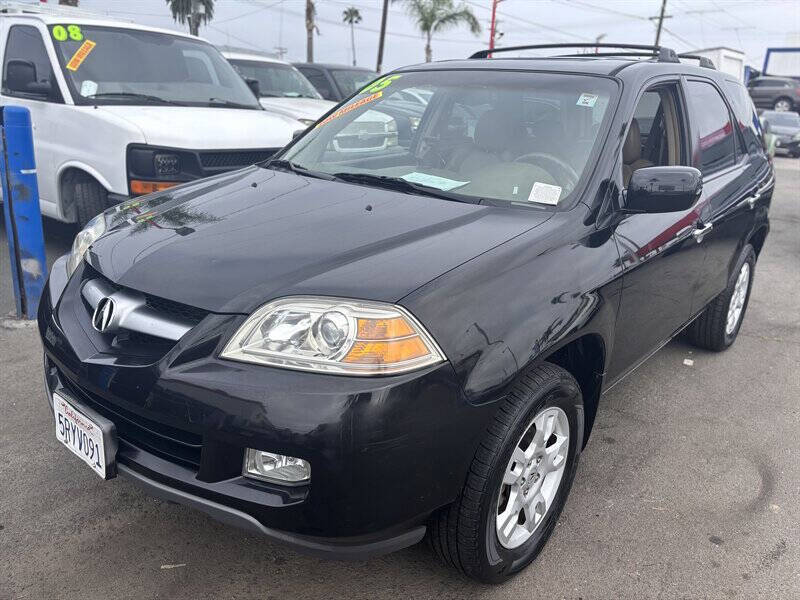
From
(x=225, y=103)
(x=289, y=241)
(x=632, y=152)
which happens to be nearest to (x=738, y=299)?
(x=632, y=152)

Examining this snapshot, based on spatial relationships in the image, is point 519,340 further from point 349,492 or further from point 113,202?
point 113,202

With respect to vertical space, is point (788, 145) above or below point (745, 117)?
below

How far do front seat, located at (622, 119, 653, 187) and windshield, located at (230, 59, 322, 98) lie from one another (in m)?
7.40

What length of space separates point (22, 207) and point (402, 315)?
333 centimetres

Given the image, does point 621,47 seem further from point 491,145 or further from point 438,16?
point 438,16

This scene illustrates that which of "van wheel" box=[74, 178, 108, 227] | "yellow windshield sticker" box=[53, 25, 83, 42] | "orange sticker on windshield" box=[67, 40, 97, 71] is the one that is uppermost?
"yellow windshield sticker" box=[53, 25, 83, 42]

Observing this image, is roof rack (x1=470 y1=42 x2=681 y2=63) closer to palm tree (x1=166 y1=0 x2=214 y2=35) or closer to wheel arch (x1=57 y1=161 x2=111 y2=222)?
wheel arch (x1=57 y1=161 x2=111 y2=222)

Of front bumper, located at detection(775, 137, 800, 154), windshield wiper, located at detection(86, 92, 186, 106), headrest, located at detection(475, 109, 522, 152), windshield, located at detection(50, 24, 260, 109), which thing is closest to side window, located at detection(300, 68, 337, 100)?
windshield, located at detection(50, 24, 260, 109)

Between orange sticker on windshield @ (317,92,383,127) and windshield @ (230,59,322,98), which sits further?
windshield @ (230,59,322,98)

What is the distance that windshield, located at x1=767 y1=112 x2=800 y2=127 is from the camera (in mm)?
20516

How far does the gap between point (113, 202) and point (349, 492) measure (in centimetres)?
399

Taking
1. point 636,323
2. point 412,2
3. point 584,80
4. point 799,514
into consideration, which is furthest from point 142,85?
point 412,2

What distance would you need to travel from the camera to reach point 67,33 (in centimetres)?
566

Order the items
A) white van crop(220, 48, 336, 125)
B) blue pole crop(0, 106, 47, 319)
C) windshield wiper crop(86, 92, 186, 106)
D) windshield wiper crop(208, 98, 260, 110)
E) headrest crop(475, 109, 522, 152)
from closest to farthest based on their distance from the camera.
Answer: headrest crop(475, 109, 522, 152) < blue pole crop(0, 106, 47, 319) < windshield wiper crop(86, 92, 186, 106) < windshield wiper crop(208, 98, 260, 110) < white van crop(220, 48, 336, 125)
